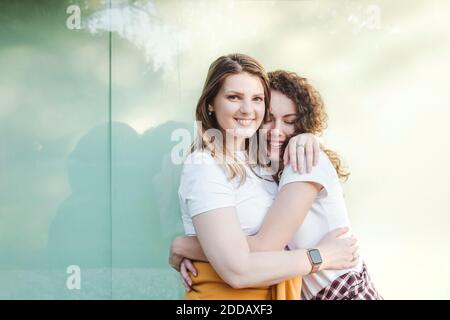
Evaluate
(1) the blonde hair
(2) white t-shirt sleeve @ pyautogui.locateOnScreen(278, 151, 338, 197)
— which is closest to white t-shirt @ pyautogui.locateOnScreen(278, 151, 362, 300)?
(2) white t-shirt sleeve @ pyautogui.locateOnScreen(278, 151, 338, 197)

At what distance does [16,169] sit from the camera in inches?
123

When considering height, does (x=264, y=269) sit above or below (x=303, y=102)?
below

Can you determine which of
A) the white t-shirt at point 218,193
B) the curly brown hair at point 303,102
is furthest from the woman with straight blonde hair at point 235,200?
the curly brown hair at point 303,102

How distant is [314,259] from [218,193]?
410mm

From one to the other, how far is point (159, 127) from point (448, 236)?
163 cm

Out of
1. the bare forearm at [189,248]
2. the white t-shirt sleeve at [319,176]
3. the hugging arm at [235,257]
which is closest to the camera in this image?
the hugging arm at [235,257]

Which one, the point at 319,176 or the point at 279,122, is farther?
the point at 279,122

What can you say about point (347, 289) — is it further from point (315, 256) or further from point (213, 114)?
point (213, 114)

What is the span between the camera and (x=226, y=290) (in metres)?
2.20

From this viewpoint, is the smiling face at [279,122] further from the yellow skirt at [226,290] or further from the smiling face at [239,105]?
the yellow skirt at [226,290]

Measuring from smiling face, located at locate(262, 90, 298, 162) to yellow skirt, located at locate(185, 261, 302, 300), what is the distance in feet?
1.88

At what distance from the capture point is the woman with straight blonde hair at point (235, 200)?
6.79ft

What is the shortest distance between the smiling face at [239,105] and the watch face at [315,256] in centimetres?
54

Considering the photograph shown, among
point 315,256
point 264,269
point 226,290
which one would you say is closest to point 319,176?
point 315,256
